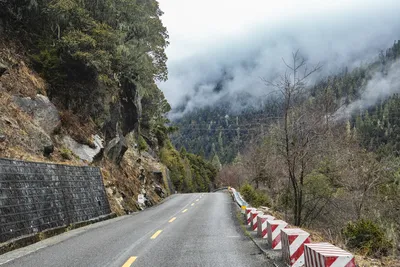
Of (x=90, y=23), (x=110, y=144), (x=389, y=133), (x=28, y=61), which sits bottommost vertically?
(x=389, y=133)

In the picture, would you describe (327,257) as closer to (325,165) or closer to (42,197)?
(42,197)

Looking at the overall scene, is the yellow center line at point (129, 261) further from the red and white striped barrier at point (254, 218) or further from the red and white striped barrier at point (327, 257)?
the red and white striped barrier at point (254, 218)

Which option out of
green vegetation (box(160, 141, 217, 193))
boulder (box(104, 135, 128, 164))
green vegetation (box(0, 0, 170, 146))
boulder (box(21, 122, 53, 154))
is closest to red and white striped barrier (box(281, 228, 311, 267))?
boulder (box(21, 122, 53, 154))

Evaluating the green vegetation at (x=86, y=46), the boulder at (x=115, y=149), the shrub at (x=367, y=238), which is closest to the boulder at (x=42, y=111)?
the green vegetation at (x=86, y=46)

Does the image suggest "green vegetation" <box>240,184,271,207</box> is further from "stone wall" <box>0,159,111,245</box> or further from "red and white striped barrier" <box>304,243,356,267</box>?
"red and white striped barrier" <box>304,243,356,267</box>

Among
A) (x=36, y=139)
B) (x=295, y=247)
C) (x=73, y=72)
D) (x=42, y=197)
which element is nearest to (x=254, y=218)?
(x=295, y=247)

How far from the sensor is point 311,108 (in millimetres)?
17578

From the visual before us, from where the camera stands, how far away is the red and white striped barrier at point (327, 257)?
4.55m

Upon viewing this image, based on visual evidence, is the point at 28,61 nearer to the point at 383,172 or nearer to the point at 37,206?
the point at 37,206

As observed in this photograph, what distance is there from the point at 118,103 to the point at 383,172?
18.8 meters

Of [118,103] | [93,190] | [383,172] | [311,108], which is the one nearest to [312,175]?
[383,172]

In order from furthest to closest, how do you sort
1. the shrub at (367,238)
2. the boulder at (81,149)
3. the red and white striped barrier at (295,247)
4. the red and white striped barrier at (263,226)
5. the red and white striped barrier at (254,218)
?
the boulder at (81,149)
the red and white striped barrier at (254,218)
the shrub at (367,238)
the red and white striped barrier at (263,226)
the red and white striped barrier at (295,247)

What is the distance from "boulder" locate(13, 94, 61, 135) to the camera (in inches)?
662

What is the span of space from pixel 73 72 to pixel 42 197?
1172cm
